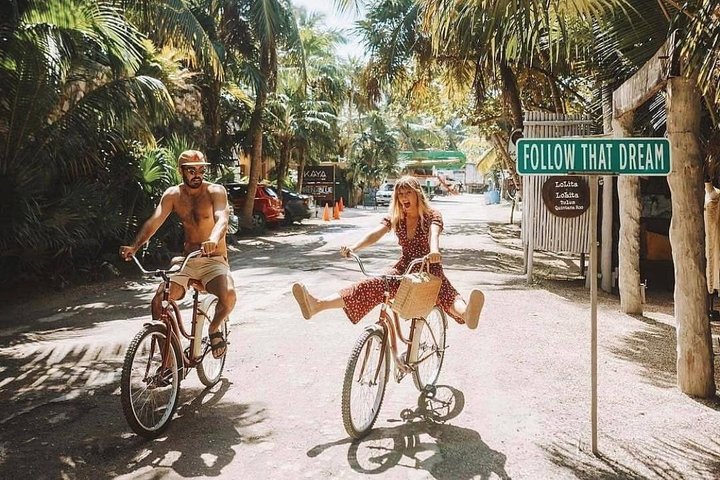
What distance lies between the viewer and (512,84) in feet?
45.2

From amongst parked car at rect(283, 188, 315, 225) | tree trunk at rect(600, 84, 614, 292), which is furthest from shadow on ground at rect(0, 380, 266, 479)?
parked car at rect(283, 188, 315, 225)

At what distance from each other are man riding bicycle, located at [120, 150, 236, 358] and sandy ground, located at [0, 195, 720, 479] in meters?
0.78

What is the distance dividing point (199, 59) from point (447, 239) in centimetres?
842

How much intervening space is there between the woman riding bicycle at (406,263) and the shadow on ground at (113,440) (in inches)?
39.0

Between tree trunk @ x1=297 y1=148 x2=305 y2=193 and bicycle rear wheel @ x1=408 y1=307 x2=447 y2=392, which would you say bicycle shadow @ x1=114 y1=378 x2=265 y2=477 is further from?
tree trunk @ x1=297 y1=148 x2=305 y2=193

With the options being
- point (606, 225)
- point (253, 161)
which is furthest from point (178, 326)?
point (253, 161)

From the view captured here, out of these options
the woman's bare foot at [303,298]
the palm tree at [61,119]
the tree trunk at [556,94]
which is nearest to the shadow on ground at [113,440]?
the woman's bare foot at [303,298]

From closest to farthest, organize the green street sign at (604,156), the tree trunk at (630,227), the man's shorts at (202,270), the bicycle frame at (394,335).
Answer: the green street sign at (604,156), the bicycle frame at (394,335), the man's shorts at (202,270), the tree trunk at (630,227)

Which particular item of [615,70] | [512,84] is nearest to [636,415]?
[615,70]

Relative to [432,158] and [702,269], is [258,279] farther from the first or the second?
[432,158]

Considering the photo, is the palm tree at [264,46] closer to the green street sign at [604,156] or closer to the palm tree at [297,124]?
the palm tree at [297,124]

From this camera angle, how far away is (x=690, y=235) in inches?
209

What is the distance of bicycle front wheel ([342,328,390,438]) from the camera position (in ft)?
13.3

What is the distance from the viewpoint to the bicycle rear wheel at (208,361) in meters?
5.11
